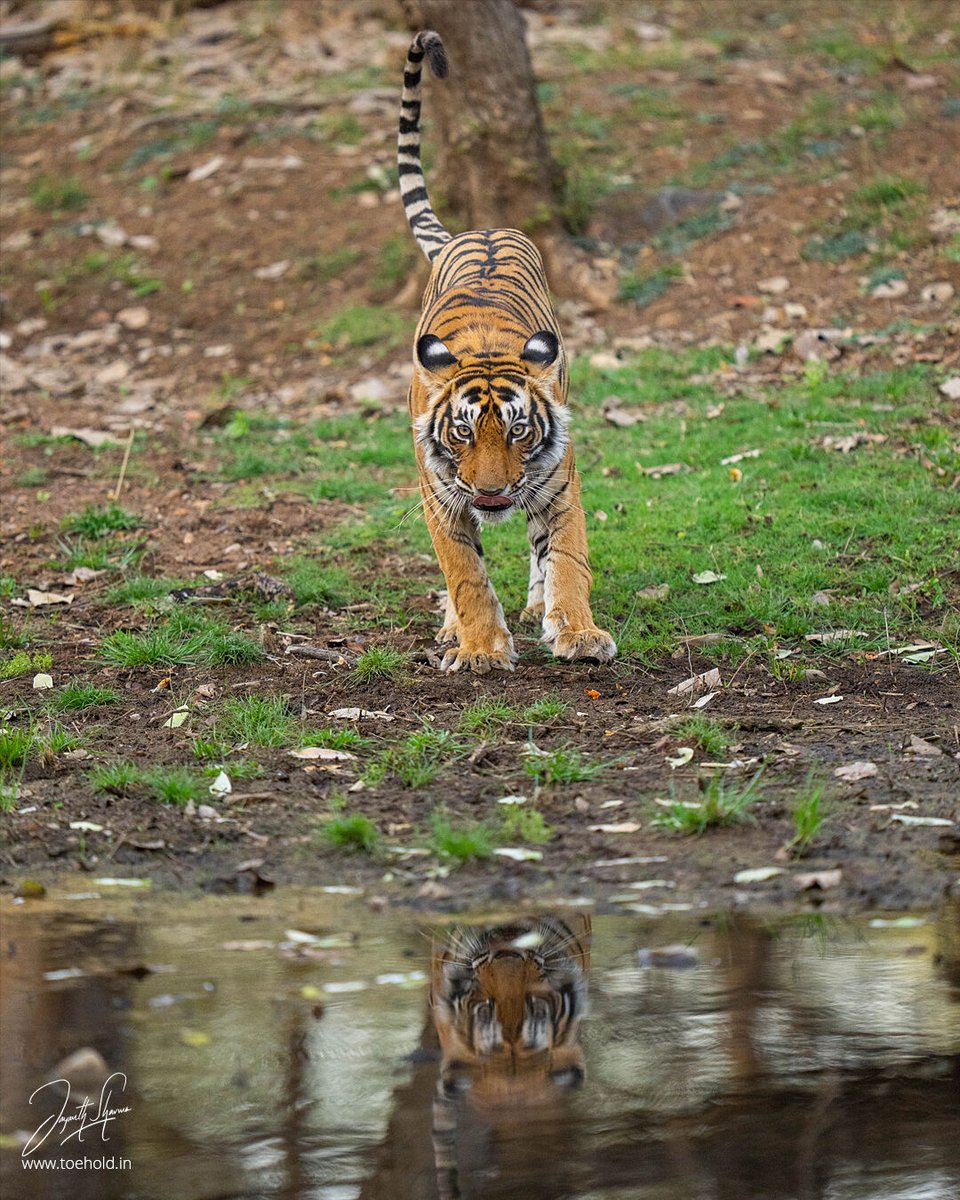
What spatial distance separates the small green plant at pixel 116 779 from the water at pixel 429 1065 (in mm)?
694

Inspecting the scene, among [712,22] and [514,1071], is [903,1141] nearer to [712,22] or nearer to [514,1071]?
[514,1071]

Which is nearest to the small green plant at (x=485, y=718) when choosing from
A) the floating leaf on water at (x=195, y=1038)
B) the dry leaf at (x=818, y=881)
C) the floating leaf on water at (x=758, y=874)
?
the floating leaf on water at (x=758, y=874)

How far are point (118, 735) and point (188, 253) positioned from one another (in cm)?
775

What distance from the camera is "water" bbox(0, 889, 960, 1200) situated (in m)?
3.07

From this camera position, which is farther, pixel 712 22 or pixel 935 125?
pixel 712 22

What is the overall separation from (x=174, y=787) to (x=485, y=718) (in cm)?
117

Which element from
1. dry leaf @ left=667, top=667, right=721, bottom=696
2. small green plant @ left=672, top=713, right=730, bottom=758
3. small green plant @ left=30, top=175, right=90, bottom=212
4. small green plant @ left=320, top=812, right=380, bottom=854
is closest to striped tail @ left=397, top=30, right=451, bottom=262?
dry leaf @ left=667, top=667, right=721, bottom=696

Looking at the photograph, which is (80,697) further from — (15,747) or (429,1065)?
(429,1065)

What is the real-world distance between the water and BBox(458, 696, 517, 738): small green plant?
50.0 inches

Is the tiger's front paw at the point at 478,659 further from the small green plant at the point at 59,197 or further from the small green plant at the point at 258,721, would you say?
the small green plant at the point at 59,197

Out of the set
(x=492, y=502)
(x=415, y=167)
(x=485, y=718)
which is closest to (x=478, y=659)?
(x=485, y=718)

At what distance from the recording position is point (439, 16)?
1070cm

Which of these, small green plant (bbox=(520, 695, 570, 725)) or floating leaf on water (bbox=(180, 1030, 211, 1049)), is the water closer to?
floating leaf on water (bbox=(180, 1030, 211, 1049))

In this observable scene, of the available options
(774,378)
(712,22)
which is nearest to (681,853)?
(774,378)
